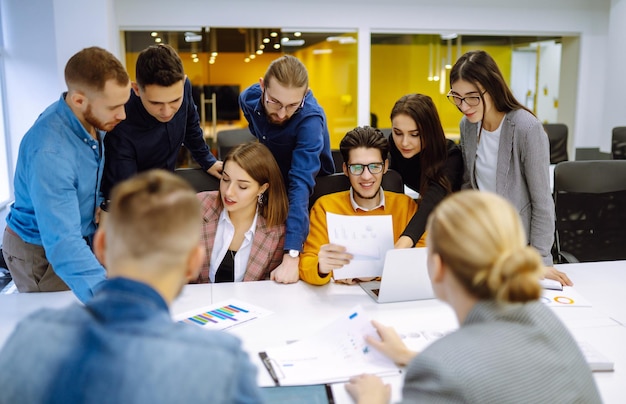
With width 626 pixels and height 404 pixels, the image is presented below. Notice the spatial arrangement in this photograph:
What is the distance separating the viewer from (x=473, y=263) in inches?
40.6

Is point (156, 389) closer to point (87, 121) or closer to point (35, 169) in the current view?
point (35, 169)

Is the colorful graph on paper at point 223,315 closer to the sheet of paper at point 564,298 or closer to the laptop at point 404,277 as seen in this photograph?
the laptop at point 404,277

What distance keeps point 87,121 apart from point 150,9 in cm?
424

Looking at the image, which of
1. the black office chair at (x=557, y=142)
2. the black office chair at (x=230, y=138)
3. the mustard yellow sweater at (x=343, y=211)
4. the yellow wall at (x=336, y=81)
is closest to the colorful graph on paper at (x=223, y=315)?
the mustard yellow sweater at (x=343, y=211)

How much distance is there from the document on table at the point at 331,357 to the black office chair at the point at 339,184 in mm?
1096

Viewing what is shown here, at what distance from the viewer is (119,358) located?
2.84ft

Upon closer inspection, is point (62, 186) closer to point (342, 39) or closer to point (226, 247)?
point (226, 247)

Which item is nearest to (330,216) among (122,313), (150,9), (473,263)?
(473,263)

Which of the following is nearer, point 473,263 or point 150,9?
point 473,263

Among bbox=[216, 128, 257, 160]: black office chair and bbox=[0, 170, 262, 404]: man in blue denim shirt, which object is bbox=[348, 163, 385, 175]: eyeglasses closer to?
bbox=[0, 170, 262, 404]: man in blue denim shirt

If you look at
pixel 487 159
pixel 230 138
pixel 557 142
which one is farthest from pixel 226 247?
pixel 557 142

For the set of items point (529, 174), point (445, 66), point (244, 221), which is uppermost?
point (445, 66)

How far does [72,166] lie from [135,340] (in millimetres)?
1237

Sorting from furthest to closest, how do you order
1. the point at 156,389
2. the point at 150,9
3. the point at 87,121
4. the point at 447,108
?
the point at 447,108, the point at 150,9, the point at 87,121, the point at 156,389
